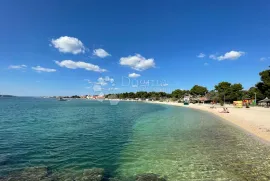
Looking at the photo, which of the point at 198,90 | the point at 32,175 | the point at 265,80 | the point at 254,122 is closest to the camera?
the point at 32,175

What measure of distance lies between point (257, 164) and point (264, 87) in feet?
225

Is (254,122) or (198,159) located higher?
(254,122)

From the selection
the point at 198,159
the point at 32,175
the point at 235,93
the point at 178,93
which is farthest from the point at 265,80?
the point at 178,93

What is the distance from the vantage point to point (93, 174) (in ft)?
30.5

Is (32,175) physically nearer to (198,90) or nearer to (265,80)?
(265,80)

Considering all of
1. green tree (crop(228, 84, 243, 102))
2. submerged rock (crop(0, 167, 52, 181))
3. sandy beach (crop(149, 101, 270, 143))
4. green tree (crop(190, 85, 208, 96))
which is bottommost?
submerged rock (crop(0, 167, 52, 181))

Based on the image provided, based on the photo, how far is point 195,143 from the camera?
52.5ft

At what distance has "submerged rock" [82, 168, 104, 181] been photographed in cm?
882

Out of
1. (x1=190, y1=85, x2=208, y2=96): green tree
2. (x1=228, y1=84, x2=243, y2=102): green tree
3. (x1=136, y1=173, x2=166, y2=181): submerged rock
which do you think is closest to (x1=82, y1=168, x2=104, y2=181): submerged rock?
(x1=136, y1=173, x2=166, y2=181): submerged rock

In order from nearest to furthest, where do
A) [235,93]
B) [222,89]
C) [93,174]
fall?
1. [93,174]
2. [235,93]
3. [222,89]

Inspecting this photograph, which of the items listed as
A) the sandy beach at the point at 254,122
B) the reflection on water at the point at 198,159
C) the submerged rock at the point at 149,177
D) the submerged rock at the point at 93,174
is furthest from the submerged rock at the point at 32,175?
the sandy beach at the point at 254,122

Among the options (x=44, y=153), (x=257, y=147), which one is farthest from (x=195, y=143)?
(x=44, y=153)

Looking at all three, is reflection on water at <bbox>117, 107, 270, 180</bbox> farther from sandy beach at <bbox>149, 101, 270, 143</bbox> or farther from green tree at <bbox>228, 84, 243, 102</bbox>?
green tree at <bbox>228, 84, 243, 102</bbox>

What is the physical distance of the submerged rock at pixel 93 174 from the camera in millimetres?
8825
